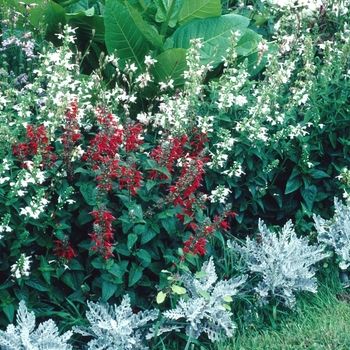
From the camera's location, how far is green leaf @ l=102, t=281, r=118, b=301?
2.96 metres

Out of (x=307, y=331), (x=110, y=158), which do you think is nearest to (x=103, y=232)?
(x=110, y=158)

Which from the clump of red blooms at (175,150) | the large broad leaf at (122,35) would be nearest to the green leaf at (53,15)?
the large broad leaf at (122,35)

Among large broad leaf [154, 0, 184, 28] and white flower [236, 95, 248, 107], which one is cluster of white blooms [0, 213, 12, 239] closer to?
white flower [236, 95, 248, 107]

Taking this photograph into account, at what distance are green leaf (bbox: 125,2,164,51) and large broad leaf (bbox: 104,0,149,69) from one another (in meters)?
0.03

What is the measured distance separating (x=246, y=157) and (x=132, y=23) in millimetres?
1242

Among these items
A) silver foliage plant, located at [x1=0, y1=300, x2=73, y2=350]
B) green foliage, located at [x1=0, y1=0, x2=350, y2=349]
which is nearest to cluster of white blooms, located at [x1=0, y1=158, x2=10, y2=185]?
green foliage, located at [x1=0, y1=0, x2=350, y2=349]

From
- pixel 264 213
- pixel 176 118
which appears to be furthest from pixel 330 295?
pixel 176 118

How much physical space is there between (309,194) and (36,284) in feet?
5.97

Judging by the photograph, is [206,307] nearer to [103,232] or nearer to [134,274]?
[134,274]

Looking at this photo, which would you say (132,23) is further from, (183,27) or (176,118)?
(176,118)

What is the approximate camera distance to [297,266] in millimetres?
3338

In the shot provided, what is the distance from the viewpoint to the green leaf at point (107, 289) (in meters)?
2.96

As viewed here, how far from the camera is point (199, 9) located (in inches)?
181

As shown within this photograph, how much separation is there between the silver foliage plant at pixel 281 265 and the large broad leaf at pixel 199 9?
72.0 inches
